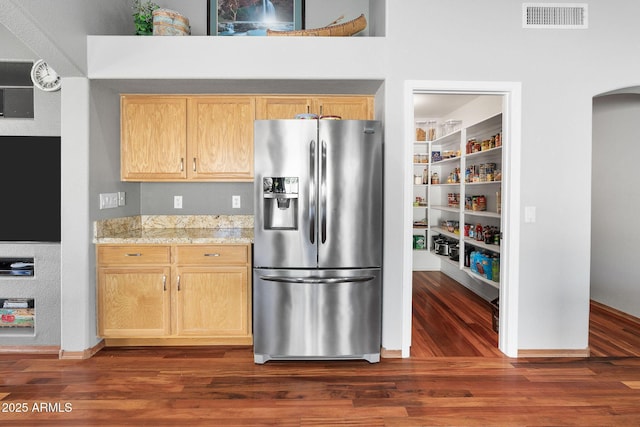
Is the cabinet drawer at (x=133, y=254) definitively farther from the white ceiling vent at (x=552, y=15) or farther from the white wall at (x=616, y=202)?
the white wall at (x=616, y=202)

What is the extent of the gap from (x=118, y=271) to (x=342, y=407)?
6.40 feet

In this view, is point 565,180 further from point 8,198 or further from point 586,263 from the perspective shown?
point 8,198

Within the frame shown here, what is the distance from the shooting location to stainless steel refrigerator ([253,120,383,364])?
267 cm

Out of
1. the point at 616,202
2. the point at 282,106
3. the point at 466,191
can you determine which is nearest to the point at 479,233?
the point at 466,191

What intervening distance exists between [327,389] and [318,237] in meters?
0.99

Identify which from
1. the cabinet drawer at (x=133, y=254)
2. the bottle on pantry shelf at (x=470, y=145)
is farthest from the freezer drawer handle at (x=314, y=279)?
the bottle on pantry shelf at (x=470, y=145)

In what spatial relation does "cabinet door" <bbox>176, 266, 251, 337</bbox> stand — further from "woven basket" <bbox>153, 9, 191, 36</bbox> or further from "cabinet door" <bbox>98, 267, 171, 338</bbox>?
"woven basket" <bbox>153, 9, 191, 36</bbox>

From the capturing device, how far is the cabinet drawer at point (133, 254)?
2.91m

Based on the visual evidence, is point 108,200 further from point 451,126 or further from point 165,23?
point 451,126

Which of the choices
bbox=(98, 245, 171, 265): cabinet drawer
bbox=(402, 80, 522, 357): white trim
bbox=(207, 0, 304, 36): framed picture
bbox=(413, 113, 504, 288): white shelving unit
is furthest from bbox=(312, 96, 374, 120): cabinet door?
bbox=(98, 245, 171, 265): cabinet drawer

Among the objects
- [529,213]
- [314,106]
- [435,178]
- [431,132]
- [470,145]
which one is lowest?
[529,213]

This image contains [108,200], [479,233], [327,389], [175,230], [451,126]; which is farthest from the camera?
[451,126]

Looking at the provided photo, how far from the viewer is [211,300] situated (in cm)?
293

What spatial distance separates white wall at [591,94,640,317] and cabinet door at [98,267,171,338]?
4425 mm
